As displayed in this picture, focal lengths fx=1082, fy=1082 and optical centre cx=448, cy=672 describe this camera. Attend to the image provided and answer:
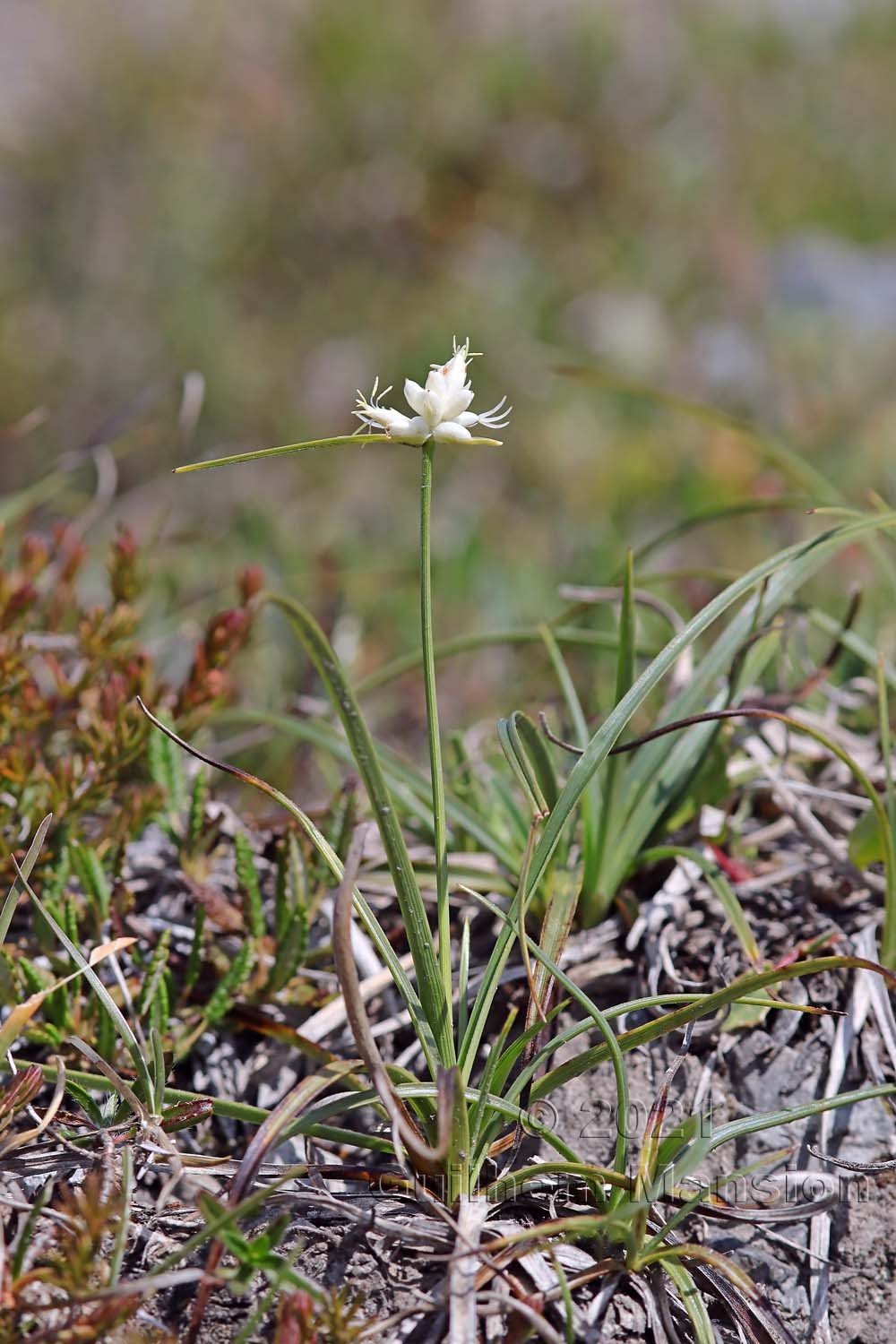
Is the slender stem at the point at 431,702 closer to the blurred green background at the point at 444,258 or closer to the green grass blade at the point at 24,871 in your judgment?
the green grass blade at the point at 24,871

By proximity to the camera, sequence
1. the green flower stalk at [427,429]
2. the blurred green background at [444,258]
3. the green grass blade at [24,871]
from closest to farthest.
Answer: the green flower stalk at [427,429] → the green grass blade at [24,871] → the blurred green background at [444,258]

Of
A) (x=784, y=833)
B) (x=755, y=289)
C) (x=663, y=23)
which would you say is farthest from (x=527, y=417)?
(x=663, y=23)

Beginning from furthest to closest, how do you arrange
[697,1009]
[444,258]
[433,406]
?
1. [444,258]
2. [697,1009]
3. [433,406]

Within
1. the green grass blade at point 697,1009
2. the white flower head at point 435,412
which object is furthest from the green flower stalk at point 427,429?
the green grass blade at point 697,1009

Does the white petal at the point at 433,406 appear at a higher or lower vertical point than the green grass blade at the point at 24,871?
higher

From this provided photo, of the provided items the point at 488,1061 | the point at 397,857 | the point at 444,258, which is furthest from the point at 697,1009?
the point at 444,258

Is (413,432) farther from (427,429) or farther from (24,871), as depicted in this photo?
(24,871)

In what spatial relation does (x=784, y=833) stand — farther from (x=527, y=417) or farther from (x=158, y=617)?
(x=527, y=417)
